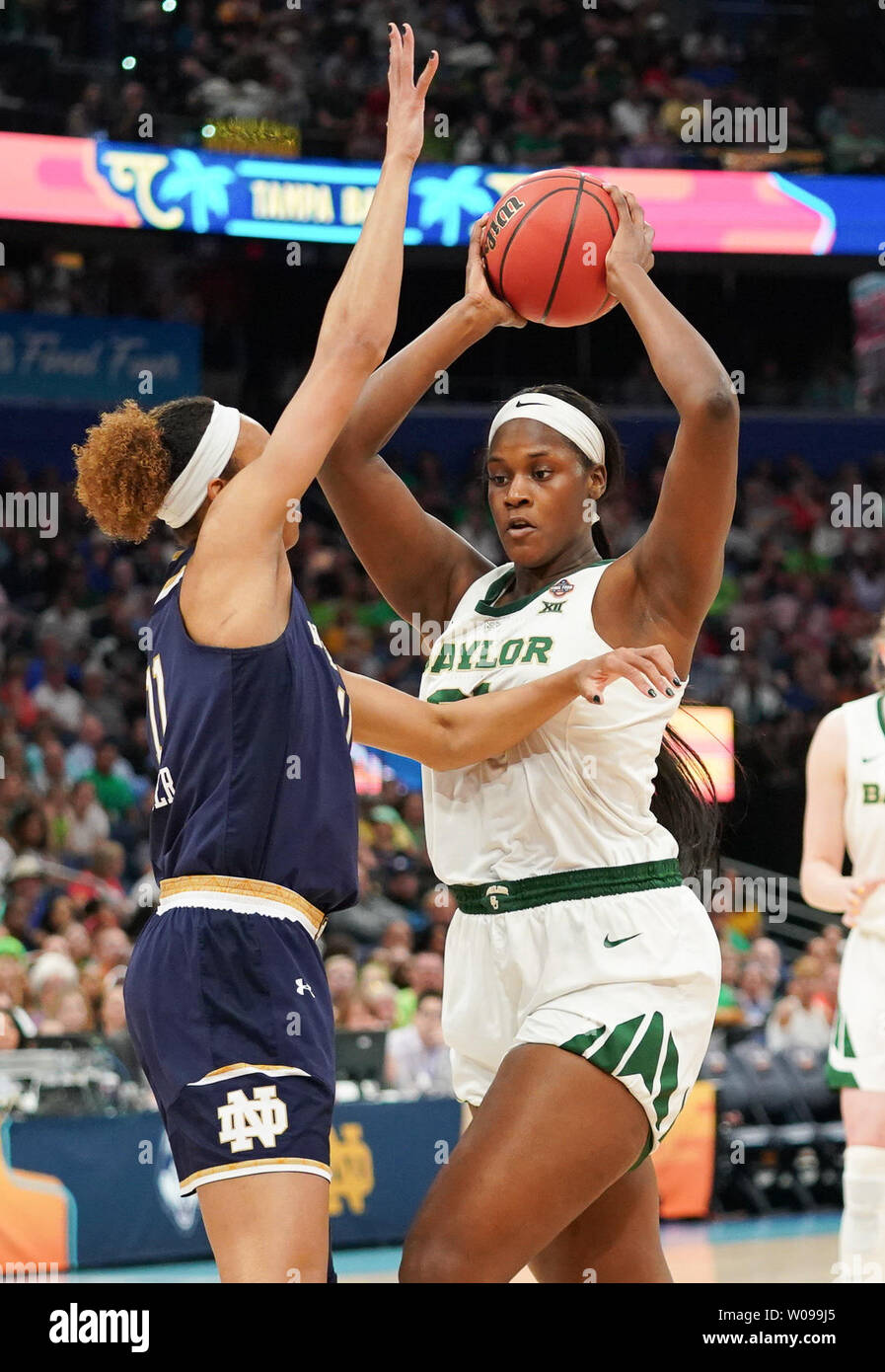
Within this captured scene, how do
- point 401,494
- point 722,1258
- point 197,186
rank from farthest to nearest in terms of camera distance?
point 197,186 → point 722,1258 → point 401,494

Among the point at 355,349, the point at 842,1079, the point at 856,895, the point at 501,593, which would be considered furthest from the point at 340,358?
the point at 842,1079

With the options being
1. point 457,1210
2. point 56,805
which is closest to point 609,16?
point 56,805

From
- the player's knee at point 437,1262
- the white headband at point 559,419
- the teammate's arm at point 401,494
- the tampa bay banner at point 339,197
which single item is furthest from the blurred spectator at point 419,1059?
the tampa bay banner at point 339,197

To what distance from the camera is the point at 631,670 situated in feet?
11.0

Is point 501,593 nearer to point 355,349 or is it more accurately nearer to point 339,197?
point 355,349

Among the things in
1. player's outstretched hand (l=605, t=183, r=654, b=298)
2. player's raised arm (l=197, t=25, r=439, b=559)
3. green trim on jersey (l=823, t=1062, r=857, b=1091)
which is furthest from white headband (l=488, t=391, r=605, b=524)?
green trim on jersey (l=823, t=1062, r=857, b=1091)

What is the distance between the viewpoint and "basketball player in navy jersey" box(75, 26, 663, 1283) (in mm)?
3066

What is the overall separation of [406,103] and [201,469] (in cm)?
97

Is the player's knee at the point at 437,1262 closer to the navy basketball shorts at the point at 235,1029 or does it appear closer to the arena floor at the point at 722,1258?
the navy basketball shorts at the point at 235,1029

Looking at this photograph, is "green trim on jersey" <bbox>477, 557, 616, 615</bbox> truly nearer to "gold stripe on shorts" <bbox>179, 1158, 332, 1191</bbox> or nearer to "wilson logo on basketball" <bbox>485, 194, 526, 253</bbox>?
"wilson logo on basketball" <bbox>485, 194, 526, 253</bbox>

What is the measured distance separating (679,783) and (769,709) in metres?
10.8

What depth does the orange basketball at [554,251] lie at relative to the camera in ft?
13.0

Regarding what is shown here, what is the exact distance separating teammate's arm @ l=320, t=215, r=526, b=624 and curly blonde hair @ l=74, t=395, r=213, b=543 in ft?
2.75

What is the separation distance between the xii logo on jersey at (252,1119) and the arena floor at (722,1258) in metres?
4.29
